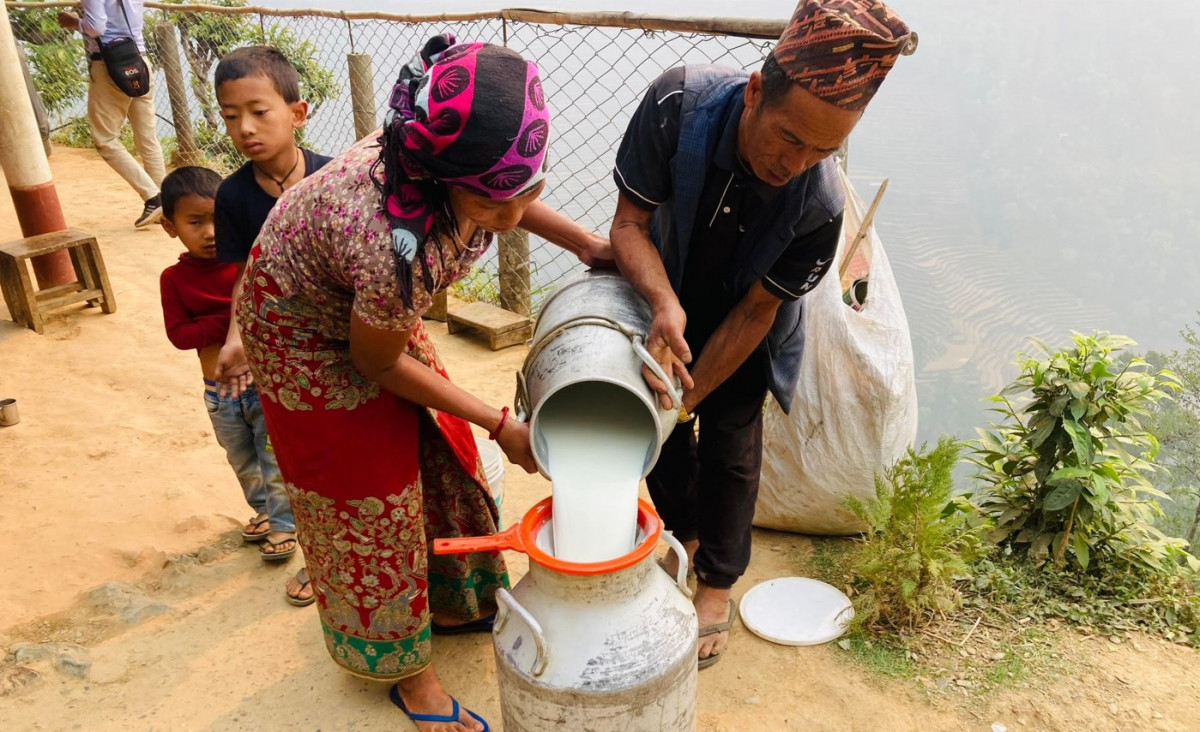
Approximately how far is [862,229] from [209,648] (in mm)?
2607

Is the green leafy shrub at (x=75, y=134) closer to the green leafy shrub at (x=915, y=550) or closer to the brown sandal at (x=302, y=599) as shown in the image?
the brown sandal at (x=302, y=599)

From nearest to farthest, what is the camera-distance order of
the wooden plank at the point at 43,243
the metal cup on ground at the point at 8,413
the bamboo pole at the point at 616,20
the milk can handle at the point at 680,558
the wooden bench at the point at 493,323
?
the milk can handle at the point at 680,558 → the bamboo pole at the point at 616,20 → the metal cup on ground at the point at 8,413 → the wooden bench at the point at 493,323 → the wooden plank at the point at 43,243

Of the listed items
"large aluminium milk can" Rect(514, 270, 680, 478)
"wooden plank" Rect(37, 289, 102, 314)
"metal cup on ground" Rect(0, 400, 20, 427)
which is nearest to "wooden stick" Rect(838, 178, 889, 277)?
"large aluminium milk can" Rect(514, 270, 680, 478)

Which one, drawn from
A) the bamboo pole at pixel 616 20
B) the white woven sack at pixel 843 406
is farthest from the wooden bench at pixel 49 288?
the white woven sack at pixel 843 406

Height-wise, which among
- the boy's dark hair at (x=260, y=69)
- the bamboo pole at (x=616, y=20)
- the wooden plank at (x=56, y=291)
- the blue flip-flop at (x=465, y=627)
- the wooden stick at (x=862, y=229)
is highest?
the bamboo pole at (x=616, y=20)

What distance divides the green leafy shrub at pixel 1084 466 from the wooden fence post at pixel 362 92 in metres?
4.43

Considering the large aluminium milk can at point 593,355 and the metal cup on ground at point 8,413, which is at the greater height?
the large aluminium milk can at point 593,355

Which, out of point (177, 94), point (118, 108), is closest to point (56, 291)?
point (118, 108)

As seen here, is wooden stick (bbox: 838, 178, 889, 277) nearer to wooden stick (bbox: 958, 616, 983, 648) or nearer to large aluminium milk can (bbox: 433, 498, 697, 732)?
wooden stick (bbox: 958, 616, 983, 648)

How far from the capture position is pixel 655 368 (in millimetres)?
1708

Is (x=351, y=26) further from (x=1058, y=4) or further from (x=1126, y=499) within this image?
(x=1058, y=4)

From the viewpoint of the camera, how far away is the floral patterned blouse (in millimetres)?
1517

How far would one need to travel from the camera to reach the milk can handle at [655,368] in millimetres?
1705

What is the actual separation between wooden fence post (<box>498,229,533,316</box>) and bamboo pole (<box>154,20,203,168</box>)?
526 cm
